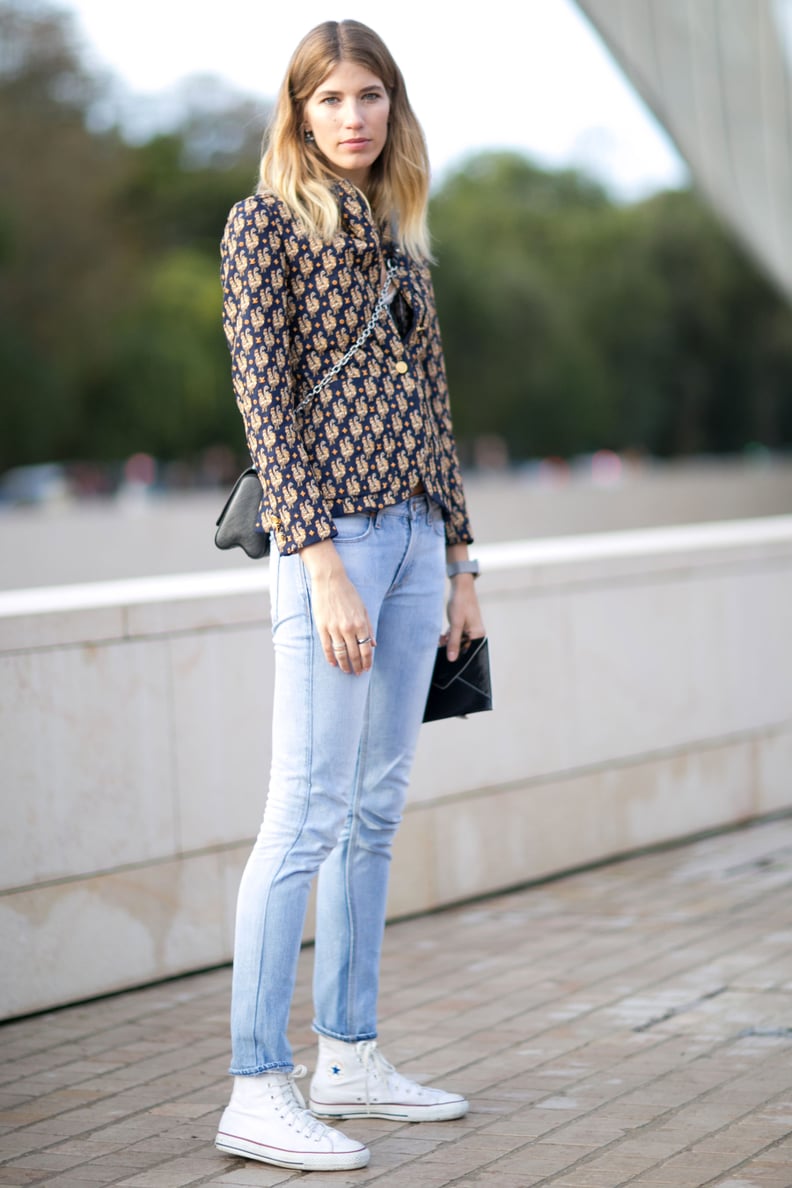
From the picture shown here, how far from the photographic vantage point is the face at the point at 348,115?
333 cm

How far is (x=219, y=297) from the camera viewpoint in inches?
2266

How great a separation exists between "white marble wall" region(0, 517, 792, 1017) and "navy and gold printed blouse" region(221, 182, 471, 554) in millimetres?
1595

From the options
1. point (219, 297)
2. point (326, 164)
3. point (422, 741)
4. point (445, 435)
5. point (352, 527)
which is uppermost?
point (219, 297)

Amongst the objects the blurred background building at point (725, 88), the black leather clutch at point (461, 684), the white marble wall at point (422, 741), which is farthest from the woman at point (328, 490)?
the blurred background building at point (725, 88)

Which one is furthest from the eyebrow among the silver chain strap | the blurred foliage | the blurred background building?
the blurred foliage

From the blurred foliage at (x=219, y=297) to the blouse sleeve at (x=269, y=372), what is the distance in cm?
4480

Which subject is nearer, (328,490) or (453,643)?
(328,490)

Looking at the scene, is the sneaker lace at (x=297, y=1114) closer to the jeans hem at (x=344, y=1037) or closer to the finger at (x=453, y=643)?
the jeans hem at (x=344, y=1037)

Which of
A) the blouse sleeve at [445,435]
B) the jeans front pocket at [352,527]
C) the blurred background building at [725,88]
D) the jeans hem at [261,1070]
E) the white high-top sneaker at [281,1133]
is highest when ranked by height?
the blurred background building at [725,88]

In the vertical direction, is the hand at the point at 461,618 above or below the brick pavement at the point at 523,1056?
above

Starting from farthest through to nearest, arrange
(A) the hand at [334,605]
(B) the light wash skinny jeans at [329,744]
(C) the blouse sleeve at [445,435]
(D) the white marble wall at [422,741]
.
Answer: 1. (D) the white marble wall at [422,741]
2. (C) the blouse sleeve at [445,435]
3. (B) the light wash skinny jeans at [329,744]
4. (A) the hand at [334,605]

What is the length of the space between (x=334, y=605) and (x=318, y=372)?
446 millimetres

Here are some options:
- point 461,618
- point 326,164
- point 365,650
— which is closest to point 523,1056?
point 461,618

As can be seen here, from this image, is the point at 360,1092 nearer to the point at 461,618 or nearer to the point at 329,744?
the point at 329,744
